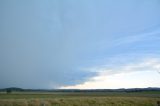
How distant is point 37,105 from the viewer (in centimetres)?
3753

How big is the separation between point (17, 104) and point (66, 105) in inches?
270

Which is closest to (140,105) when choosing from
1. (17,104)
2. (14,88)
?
(17,104)

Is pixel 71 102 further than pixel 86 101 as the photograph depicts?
No

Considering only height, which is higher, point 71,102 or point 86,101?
point 86,101

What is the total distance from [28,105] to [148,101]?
64.5 feet

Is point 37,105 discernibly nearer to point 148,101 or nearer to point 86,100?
point 86,100

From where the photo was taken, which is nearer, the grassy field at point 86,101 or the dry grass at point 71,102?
the dry grass at point 71,102

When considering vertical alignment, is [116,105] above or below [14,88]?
below

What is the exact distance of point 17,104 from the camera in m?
39.4

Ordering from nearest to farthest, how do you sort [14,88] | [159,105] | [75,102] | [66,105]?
[159,105] < [66,105] < [75,102] < [14,88]

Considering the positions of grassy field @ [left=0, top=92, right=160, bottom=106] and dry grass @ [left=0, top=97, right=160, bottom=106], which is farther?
grassy field @ [left=0, top=92, right=160, bottom=106]

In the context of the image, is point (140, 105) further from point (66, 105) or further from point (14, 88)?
point (14, 88)

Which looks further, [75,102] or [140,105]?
[75,102]

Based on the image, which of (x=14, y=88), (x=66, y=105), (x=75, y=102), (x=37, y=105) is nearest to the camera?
(x=37, y=105)
